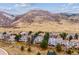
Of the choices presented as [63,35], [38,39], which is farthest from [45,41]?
[63,35]

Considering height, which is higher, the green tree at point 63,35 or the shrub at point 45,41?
the green tree at point 63,35

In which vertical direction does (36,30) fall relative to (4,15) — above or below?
below

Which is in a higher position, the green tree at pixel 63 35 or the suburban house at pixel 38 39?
the green tree at pixel 63 35

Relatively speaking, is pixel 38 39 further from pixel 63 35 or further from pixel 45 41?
pixel 63 35

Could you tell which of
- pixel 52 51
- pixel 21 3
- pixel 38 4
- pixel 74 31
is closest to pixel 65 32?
pixel 74 31

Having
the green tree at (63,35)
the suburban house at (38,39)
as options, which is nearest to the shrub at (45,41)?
the suburban house at (38,39)

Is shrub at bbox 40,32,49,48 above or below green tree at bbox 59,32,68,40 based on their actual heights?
below

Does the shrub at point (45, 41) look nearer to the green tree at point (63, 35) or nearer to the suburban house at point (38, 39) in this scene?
the suburban house at point (38, 39)

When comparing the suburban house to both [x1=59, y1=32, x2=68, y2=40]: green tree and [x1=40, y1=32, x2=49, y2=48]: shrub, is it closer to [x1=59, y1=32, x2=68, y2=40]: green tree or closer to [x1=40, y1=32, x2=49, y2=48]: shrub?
[x1=40, y1=32, x2=49, y2=48]: shrub

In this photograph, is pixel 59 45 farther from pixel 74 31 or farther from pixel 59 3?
pixel 59 3

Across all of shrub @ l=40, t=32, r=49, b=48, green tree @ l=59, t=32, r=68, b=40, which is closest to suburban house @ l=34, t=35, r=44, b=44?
shrub @ l=40, t=32, r=49, b=48
